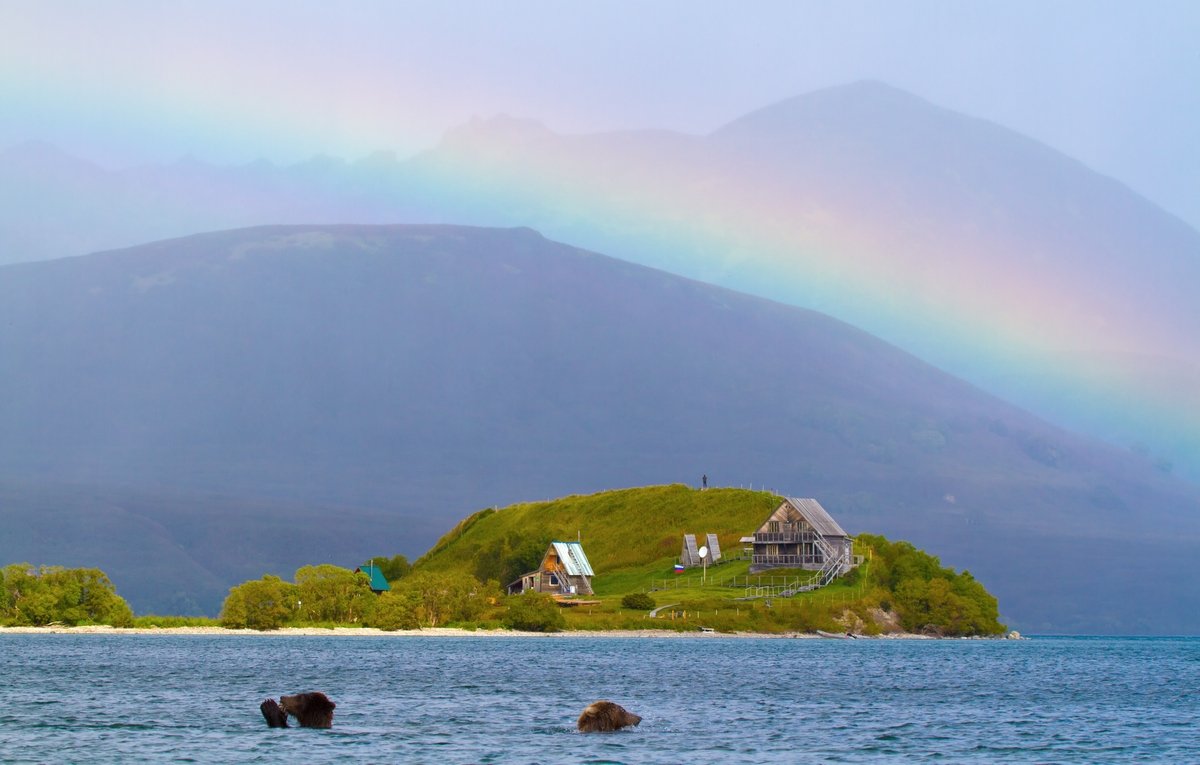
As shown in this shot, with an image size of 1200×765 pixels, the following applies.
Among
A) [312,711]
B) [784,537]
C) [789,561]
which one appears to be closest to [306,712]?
[312,711]

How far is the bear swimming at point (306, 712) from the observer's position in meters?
56.6

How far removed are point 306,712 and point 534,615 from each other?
305ft

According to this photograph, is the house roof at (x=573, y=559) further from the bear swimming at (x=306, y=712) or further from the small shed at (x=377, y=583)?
the bear swimming at (x=306, y=712)

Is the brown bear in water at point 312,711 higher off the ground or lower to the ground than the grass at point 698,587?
lower

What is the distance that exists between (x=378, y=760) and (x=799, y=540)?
125 metres

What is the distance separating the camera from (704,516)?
650 feet

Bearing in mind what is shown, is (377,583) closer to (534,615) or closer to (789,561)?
(534,615)

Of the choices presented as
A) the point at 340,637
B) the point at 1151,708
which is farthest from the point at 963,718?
the point at 340,637

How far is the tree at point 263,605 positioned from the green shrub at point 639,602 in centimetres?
3440

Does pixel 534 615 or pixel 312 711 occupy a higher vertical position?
pixel 534 615

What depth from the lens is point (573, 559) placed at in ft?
579

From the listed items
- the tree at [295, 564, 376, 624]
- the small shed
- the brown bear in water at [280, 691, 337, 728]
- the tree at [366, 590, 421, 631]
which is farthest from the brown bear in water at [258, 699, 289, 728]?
the small shed

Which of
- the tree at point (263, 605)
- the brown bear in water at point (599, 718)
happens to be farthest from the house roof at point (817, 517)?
the brown bear in water at point (599, 718)

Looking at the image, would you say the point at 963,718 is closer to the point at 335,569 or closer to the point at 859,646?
the point at 859,646
